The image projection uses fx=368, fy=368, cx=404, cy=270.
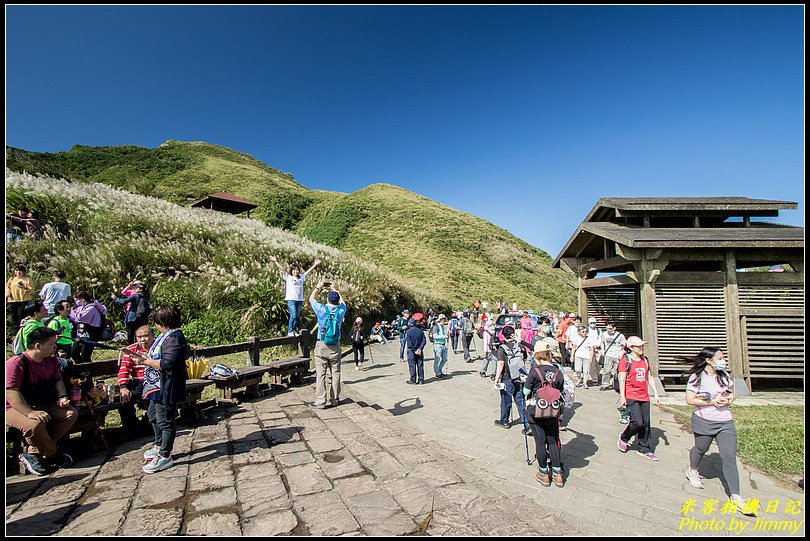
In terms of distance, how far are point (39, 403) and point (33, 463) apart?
581 mm

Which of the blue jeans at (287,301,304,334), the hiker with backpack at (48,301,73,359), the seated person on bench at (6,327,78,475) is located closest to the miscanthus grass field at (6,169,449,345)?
the blue jeans at (287,301,304,334)

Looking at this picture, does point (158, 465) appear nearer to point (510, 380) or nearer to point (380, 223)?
point (510, 380)

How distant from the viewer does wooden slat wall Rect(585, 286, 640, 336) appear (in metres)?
13.1

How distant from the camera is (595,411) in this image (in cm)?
719

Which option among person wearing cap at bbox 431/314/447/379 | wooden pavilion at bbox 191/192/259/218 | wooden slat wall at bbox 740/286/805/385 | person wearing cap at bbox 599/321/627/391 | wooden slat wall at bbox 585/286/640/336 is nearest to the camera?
wooden slat wall at bbox 740/286/805/385

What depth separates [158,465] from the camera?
3.84 metres

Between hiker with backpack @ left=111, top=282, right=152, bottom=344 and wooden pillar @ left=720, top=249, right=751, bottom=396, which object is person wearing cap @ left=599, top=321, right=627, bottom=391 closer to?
wooden pillar @ left=720, top=249, right=751, bottom=396

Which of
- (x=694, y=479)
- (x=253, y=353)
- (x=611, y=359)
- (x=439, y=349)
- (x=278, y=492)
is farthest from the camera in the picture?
(x=439, y=349)

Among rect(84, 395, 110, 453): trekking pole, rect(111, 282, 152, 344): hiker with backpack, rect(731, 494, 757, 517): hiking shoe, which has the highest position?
rect(111, 282, 152, 344): hiker with backpack

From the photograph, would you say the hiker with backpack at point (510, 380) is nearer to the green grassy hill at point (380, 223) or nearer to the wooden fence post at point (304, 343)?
the wooden fence post at point (304, 343)

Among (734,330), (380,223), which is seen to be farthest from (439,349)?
(380,223)

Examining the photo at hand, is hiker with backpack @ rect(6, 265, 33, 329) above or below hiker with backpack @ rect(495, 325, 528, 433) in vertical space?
above

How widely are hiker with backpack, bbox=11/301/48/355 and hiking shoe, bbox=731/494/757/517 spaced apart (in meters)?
8.03

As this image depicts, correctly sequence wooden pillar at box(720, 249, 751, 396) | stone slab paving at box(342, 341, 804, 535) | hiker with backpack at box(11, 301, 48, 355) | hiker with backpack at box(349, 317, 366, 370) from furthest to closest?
Result: hiker with backpack at box(349, 317, 366, 370), wooden pillar at box(720, 249, 751, 396), hiker with backpack at box(11, 301, 48, 355), stone slab paving at box(342, 341, 804, 535)
